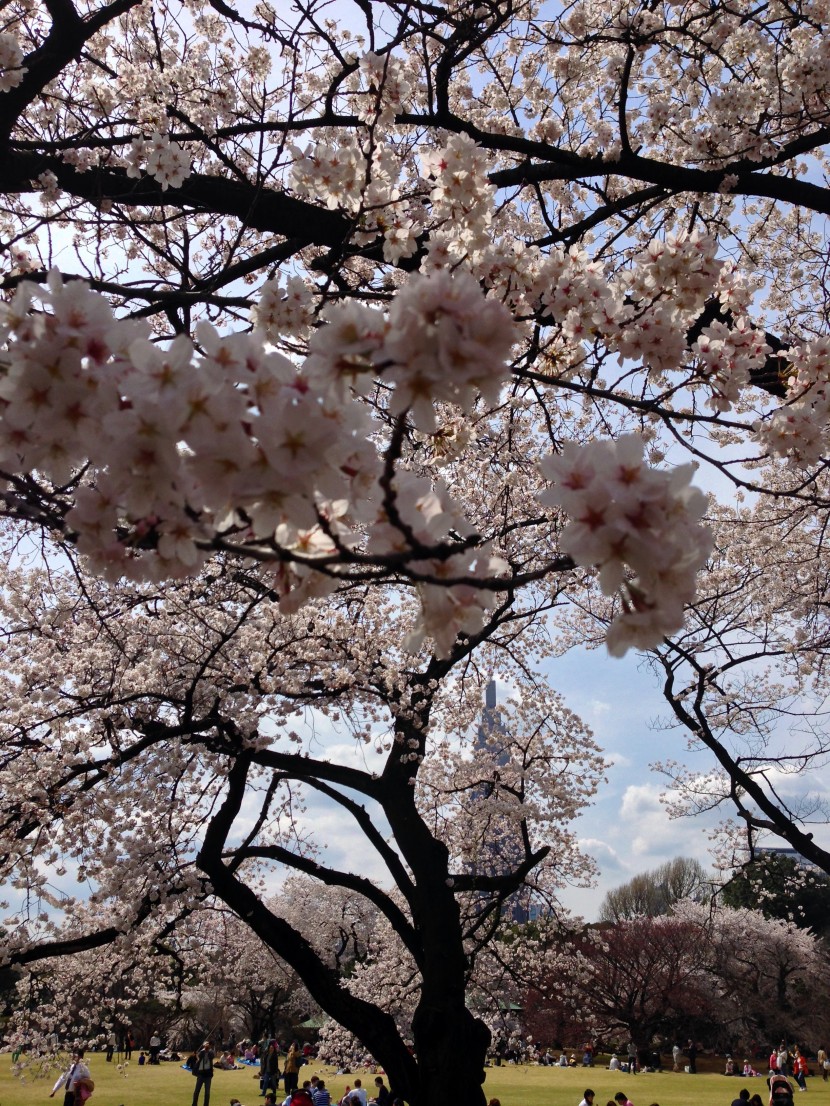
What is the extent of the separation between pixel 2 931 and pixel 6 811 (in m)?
2.60

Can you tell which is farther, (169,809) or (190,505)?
(169,809)

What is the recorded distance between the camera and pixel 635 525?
3.37ft

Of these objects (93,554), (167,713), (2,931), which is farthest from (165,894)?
(93,554)

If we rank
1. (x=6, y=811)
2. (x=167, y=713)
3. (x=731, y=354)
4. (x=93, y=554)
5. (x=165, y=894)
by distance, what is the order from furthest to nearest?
(x=167, y=713) → (x=165, y=894) → (x=6, y=811) → (x=731, y=354) → (x=93, y=554)

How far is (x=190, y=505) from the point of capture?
1.05 metres

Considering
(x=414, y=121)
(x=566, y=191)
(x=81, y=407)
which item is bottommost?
(x=81, y=407)

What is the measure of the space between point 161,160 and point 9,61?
69 centimetres

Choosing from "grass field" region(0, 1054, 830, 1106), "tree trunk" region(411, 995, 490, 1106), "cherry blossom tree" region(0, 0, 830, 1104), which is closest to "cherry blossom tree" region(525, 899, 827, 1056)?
"grass field" region(0, 1054, 830, 1106)

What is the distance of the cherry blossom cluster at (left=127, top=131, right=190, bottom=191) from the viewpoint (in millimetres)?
3627

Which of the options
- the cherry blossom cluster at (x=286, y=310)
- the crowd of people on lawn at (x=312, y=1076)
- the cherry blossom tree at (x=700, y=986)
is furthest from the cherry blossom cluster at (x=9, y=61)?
the cherry blossom tree at (x=700, y=986)

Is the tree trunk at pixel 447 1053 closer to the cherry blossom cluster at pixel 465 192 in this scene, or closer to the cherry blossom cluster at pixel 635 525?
the cherry blossom cluster at pixel 465 192

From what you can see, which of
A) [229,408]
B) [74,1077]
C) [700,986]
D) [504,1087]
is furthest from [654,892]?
[229,408]

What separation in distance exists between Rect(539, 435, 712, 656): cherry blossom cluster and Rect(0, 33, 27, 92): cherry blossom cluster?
11.5ft

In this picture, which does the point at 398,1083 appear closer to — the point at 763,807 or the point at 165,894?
the point at 165,894
